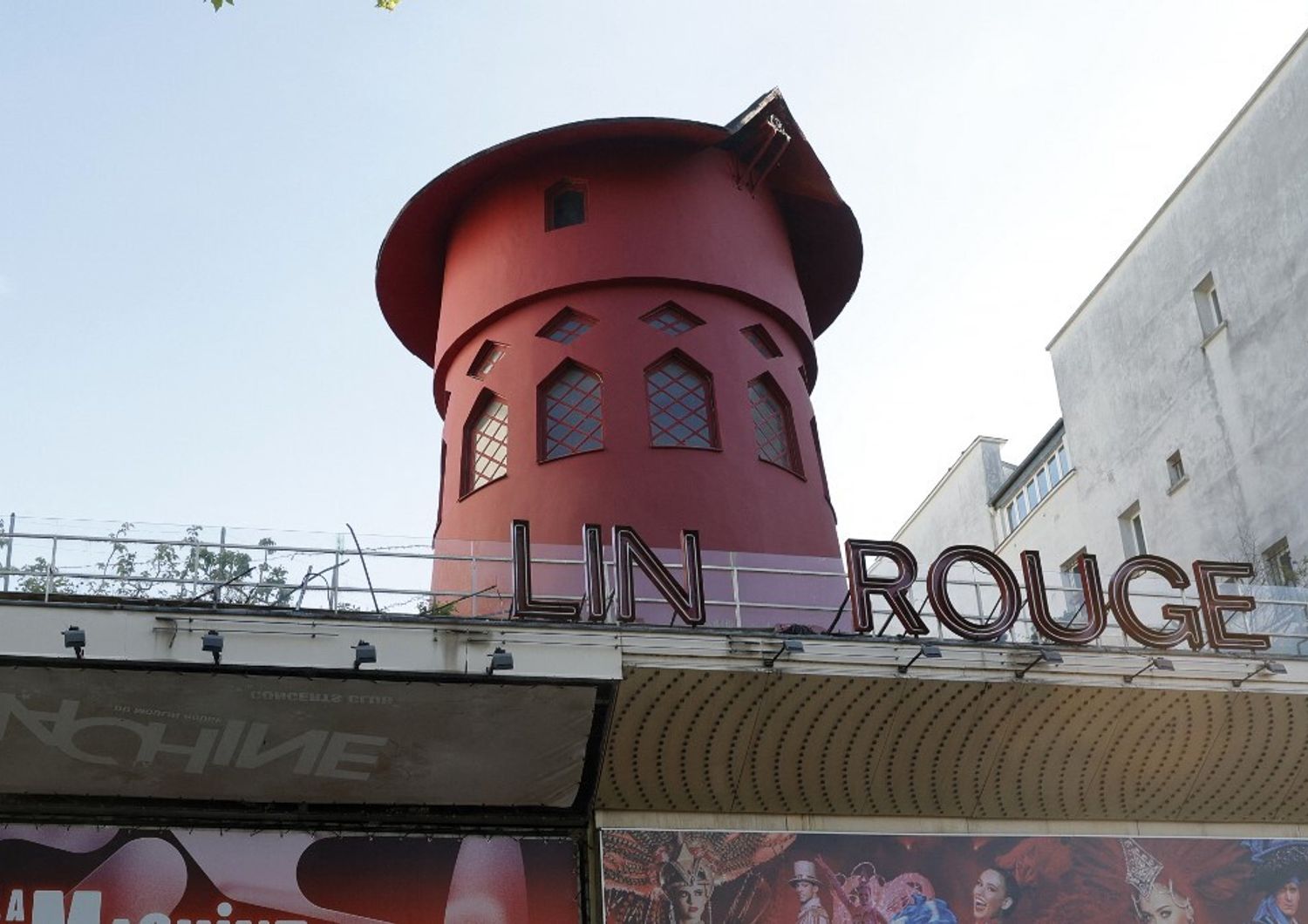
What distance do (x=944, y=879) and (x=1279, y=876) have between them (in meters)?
2.74

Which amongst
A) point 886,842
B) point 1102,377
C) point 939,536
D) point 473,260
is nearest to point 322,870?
point 886,842

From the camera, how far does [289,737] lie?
10.7 meters

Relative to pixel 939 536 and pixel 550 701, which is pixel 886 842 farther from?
pixel 939 536

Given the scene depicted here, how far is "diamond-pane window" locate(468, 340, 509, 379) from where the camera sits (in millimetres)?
14855

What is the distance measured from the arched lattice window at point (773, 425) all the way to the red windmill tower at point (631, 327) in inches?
0.9

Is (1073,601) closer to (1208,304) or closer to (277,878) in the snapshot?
(277,878)

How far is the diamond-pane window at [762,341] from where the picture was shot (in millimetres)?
14969

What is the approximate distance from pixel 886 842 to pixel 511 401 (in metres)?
4.90

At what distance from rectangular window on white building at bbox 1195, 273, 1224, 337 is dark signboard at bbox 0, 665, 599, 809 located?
10108mm

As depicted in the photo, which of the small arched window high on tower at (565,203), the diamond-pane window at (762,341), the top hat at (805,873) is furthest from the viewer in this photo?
the small arched window high on tower at (565,203)

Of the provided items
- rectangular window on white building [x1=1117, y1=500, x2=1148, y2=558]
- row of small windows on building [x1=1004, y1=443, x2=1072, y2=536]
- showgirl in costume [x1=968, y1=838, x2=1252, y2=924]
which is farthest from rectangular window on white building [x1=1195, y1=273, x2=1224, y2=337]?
showgirl in costume [x1=968, y1=838, x2=1252, y2=924]

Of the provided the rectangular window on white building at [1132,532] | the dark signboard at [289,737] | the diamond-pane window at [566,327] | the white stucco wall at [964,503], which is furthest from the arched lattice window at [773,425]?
the white stucco wall at [964,503]

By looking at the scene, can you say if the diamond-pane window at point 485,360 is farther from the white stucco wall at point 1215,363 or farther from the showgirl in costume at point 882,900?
the white stucco wall at point 1215,363

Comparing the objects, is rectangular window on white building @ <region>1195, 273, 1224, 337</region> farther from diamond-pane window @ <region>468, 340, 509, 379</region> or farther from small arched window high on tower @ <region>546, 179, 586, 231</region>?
diamond-pane window @ <region>468, 340, 509, 379</region>
